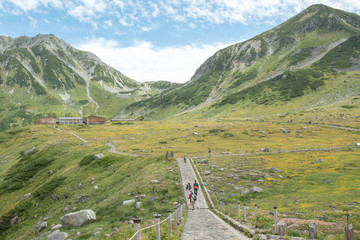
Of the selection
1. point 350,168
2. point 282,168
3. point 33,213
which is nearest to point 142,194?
point 33,213

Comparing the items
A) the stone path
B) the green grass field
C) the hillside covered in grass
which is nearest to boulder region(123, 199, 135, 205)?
the hillside covered in grass

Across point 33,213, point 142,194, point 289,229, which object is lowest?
point 33,213

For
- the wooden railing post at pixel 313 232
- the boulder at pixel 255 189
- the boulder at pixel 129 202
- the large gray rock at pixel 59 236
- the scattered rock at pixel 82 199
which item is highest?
the wooden railing post at pixel 313 232

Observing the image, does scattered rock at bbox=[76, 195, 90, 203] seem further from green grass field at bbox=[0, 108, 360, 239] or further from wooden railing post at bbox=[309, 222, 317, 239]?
wooden railing post at bbox=[309, 222, 317, 239]

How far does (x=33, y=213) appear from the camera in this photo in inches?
1657

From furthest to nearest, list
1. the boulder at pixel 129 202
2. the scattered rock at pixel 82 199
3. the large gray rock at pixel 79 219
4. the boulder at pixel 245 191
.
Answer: the scattered rock at pixel 82 199 < the boulder at pixel 245 191 < the boulder at pixel 129 202 < the large gray rock at pixel 79 219

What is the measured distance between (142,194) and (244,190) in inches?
584

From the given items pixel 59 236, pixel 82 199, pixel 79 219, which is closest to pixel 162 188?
pixel 79 219

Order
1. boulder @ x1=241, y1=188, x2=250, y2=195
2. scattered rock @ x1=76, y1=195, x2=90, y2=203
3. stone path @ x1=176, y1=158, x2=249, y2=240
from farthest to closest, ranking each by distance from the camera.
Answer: scattered rock @ x1=76, y1=195, x2=90, y2=203
boulder @ x1=241, y1=188, x2=250, y2=195
stone path @ x1=176, y1=158, x2=249, y2=240

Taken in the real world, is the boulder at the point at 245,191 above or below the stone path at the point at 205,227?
below

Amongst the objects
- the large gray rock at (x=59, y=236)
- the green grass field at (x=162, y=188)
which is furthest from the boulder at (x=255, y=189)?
the large gray rock at (x=59, y=236)

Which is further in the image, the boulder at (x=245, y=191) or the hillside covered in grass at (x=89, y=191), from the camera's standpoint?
Answer: the boulder at (x=245, y=191)

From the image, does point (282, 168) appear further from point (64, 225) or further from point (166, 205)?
point (64, 225)

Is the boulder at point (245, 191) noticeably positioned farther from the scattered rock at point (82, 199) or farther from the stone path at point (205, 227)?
the scattered rock at point (82, 199)
